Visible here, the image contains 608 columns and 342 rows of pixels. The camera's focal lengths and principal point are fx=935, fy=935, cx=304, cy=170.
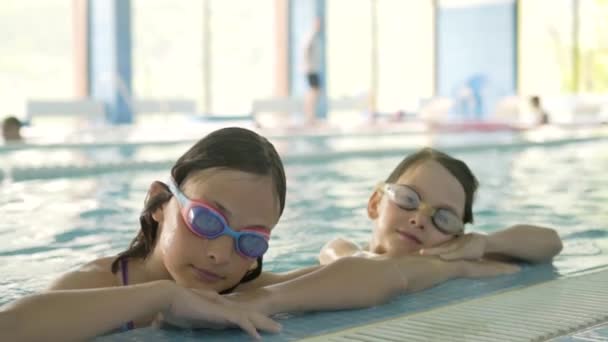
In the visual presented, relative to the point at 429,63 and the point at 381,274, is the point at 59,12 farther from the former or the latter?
the point at 381,274

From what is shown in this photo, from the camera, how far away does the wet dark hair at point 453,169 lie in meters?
2.82

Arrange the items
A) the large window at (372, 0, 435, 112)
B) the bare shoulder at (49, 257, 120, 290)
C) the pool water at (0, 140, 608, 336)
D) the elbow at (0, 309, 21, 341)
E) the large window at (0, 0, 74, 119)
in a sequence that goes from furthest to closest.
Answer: the large window at (372, 0, 435, 112) → the large window at (0, 0, 74, 119) → the pool water at (0, 140, 608, 336) → the bare shoulder at (49, 257, 120, 290) → the elbow at (0, 309, 21, 341)

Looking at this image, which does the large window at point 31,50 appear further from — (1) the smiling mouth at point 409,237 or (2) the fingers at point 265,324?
(2) the fingers at point 265,324

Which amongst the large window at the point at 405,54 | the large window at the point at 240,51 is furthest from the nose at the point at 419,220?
the large window at the point at 405,54

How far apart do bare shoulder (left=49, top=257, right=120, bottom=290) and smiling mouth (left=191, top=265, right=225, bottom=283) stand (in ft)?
0.91

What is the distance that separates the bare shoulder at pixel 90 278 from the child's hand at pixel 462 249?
3.24 ft

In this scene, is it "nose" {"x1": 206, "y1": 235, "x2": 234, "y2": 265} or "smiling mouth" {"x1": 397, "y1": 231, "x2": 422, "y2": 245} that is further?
"smiling mouth" {"x1": 397, "y1": 231, "x2": 422, "y2": 245}

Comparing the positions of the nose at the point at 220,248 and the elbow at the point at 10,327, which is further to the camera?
the nose at the point at 220,248

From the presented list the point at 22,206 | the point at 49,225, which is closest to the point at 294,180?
the point at 22,206

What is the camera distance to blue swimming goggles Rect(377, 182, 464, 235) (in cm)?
276

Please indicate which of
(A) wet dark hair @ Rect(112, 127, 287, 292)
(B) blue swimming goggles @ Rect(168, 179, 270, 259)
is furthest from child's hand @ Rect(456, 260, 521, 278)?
(B) blue swimming goggles @ Rect(168, 179, 270, 259)

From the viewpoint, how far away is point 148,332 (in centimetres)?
199

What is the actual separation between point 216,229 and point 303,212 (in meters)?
3.31

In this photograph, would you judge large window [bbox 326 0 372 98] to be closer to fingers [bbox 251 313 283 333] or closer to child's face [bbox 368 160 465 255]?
A: child's face [bbox 368 160 465 255]
